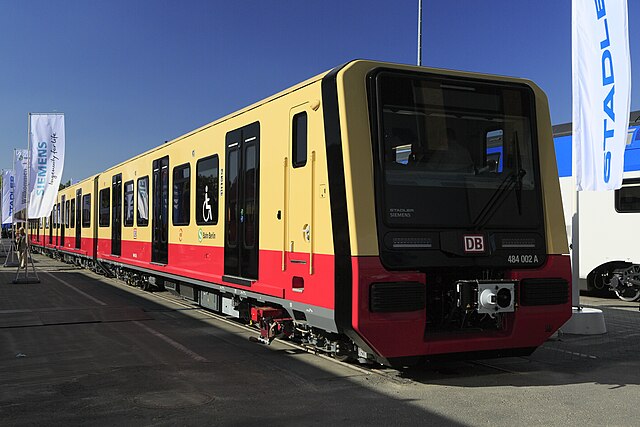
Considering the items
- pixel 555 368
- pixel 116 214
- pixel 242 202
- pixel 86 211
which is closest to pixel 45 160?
pixel 86 211

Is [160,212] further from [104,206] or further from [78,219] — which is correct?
[78,219]

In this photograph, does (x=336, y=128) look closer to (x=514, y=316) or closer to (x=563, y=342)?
(x=514, y=316)

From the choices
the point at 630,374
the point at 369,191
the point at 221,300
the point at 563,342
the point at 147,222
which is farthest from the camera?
the point at 147,222

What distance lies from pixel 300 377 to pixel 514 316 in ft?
7.54

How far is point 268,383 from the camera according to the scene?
654cm

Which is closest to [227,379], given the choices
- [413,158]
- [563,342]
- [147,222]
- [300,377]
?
[300,377]

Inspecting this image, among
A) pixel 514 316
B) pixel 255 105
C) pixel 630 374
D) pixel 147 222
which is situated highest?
pixel 255 105

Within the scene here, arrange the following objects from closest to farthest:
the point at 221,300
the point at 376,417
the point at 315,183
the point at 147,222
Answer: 1. the point at 376,417
2. the point at 315,183
3. the point at 221,300
4. the point at 147,222

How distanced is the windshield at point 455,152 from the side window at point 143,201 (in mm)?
8432

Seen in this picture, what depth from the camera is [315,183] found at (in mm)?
6668

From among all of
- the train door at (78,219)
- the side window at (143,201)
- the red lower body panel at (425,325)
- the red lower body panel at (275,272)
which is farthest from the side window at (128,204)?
the red lower body panel at (425,325)

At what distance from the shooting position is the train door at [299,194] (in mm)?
6812

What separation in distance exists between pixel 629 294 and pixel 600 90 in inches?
260

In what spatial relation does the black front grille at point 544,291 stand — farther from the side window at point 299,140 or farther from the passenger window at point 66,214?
the passenger window at point 66,214
